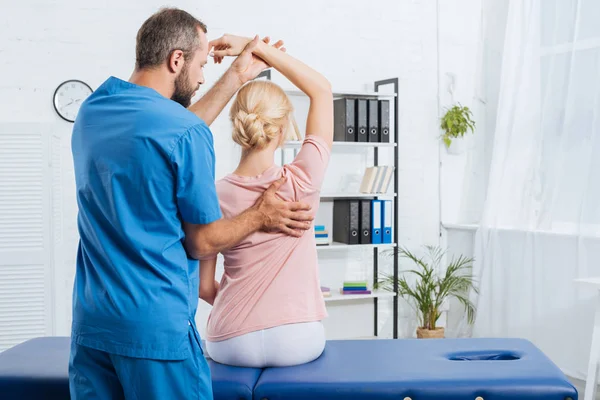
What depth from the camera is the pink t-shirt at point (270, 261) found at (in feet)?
5.63

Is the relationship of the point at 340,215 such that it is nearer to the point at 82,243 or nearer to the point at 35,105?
the point at 35,105

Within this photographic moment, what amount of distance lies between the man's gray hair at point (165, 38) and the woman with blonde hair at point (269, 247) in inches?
14.6

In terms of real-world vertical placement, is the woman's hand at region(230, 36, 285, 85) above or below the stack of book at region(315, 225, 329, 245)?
above

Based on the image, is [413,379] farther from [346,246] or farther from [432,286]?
[432,286]

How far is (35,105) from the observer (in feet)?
13.3

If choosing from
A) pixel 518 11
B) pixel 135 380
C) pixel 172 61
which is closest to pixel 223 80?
pixel 172 61

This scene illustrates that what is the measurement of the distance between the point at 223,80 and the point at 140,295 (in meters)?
0.69

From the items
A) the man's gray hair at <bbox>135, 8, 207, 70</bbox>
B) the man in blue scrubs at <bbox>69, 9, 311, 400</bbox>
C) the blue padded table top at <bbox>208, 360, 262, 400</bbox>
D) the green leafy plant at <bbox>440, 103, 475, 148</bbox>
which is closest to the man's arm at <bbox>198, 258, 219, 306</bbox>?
the blue padded table top at <bbox>208, 360, 262, 400</bbox>

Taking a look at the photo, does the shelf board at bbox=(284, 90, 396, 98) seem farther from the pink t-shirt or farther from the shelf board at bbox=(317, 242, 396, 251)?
the pink t-shirt

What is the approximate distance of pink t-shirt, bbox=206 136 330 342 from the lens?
1.72 meters

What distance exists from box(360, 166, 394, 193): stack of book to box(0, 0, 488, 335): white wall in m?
0.40

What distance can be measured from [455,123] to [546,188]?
0.98 meters

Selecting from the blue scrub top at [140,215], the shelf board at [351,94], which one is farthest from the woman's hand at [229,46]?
the shelf board at [351,94]

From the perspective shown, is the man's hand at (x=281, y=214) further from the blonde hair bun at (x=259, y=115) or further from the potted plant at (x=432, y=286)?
the potted plant at (x=432, y=286)
